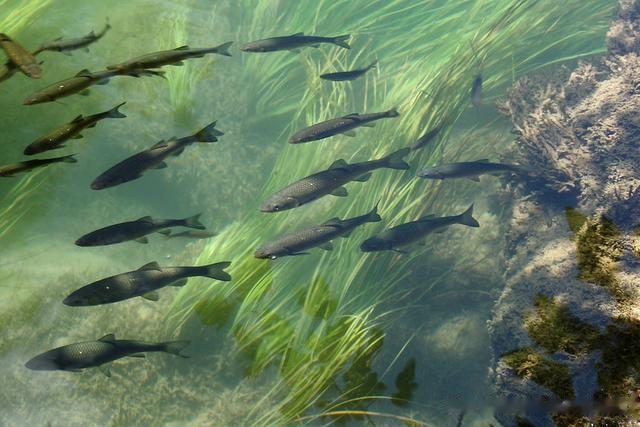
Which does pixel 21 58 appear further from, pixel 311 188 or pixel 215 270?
pixel 311 188

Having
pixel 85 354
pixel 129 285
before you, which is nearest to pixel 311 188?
pixel 129 285

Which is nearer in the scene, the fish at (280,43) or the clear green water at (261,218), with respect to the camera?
the clear green water at (261,218)

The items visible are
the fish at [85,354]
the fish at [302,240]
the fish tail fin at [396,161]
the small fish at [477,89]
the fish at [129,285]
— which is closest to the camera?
the fish at [85,354]

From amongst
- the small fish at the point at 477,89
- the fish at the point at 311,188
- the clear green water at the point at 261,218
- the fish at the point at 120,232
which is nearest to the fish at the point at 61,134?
the fish at the point at 120,232

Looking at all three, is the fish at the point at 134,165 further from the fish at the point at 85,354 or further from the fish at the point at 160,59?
the fish at the point at 85,354

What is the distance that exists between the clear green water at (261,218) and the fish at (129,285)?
1.44m

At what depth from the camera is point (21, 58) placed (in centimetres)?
321

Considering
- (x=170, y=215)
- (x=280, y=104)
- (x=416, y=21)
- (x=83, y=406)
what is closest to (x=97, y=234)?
(x=83, y=406)

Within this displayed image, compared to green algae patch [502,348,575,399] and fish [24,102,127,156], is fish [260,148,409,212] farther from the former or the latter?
green algae patch [502,348,575,399]

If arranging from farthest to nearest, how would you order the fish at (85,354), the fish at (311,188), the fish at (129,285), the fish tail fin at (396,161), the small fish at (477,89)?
1. the small fish at (477,89)
2. the fish tail fin at (396,161)
3. the fish at (311,188)
4. the fish at (129,285)
5. the fish at (85,354)

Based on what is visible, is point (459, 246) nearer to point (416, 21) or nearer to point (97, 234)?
point (97, 234)

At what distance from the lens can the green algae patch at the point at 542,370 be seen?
3.30 m

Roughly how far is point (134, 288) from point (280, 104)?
603cm

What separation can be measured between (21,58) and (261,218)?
379cm
